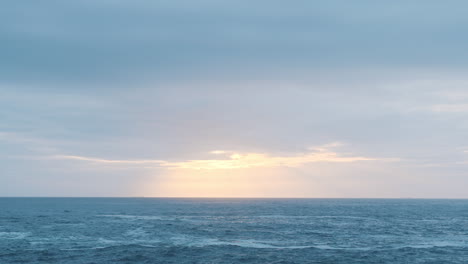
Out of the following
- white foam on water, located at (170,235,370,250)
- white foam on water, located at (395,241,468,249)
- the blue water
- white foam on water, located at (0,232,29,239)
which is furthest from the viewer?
white foam on water, located at (0,232,29,239)

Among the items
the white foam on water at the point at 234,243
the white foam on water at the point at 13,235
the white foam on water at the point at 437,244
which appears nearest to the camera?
the white foam on water at the point at 234,243

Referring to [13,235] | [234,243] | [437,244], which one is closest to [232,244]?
[234,243]

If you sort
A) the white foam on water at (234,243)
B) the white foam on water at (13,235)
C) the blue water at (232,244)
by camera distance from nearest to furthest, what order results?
the blue water at (232,244) → the white foam on water at (234,243) → the white foam on water at (13,235)

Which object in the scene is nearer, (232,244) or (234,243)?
(232,244)

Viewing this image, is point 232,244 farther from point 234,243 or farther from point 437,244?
point 437,244

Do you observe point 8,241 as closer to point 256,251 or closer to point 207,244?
point 207,244

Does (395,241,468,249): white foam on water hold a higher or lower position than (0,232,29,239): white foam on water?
higher

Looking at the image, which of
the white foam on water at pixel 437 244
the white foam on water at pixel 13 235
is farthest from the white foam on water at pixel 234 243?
the white foam on water at pixel 13 235

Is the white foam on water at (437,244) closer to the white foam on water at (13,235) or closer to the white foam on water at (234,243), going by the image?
the white foam on water at (234,243)

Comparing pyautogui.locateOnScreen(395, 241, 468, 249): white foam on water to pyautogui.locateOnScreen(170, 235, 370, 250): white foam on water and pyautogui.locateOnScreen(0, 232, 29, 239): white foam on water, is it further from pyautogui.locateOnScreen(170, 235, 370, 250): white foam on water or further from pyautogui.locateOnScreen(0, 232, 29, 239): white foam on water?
pyautogui.locateOnScreen(0, 232, 29, 239): white foam on water

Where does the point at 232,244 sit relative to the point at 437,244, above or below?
below

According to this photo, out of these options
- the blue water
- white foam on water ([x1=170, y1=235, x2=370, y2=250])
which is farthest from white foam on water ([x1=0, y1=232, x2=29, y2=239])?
white foam on water ([x1=170, y1=235, x2=370, y2=250])

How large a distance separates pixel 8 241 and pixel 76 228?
20.4m

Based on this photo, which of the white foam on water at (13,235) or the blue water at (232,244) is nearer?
the blue water at (232,244)
